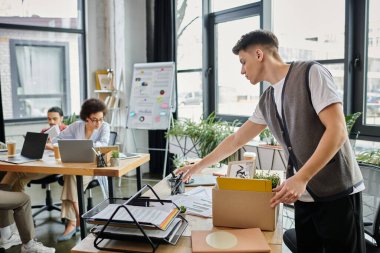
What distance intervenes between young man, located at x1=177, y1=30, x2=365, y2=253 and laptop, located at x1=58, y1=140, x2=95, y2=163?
1.66 meters

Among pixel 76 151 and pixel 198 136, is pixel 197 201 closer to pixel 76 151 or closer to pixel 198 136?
pixel 76 151

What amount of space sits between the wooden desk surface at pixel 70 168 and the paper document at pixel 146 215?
1.23 m

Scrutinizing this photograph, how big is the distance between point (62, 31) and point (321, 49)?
3641mm

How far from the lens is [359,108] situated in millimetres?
3348

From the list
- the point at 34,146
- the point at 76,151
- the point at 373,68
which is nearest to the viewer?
the point at 76,151

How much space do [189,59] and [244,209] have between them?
161 inches

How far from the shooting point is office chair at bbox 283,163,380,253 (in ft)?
5.74

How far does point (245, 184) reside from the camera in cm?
129

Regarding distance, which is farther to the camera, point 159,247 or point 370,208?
point 370,208

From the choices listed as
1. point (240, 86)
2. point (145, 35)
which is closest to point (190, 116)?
point (240, 86)

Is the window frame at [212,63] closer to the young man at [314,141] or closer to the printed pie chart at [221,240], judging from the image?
the young man at [314,141]

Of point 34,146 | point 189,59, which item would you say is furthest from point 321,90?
point 189,59

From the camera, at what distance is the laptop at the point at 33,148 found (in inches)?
118

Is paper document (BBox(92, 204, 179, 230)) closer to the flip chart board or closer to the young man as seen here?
the young man
